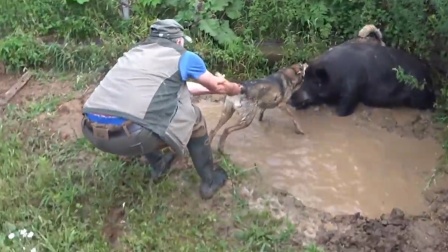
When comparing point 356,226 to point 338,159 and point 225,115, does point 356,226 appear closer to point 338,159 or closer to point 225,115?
point 338,159

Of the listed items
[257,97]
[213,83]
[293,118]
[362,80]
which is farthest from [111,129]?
[362,80]

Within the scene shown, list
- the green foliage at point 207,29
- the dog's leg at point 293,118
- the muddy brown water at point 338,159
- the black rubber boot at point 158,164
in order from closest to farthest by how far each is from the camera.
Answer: the muddy brown water at point 338,159 → the black rubber boot at point 158,164 → the dog's leg at point 293,118 → the green foliage at point 207,29

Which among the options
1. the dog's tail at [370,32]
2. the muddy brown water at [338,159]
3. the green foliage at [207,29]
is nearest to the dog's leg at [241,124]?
the muddy brown water at [338,159]

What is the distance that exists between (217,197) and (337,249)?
104 centimetres

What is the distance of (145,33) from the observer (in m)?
8.09

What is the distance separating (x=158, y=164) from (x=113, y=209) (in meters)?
0.51

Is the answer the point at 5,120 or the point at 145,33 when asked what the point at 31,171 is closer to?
the point at 5,120

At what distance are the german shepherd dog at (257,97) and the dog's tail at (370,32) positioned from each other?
3.44ft

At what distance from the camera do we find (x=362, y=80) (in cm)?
718

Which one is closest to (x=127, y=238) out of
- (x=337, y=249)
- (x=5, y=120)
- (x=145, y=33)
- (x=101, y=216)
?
(x=101, y=216)

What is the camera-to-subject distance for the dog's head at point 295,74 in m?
6.67

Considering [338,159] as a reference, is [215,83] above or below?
above

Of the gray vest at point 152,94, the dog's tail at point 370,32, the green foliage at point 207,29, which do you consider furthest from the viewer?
the green foliage at point 207,29

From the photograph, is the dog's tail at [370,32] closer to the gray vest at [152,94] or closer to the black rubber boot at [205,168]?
the black rubber boot at [205,168]
